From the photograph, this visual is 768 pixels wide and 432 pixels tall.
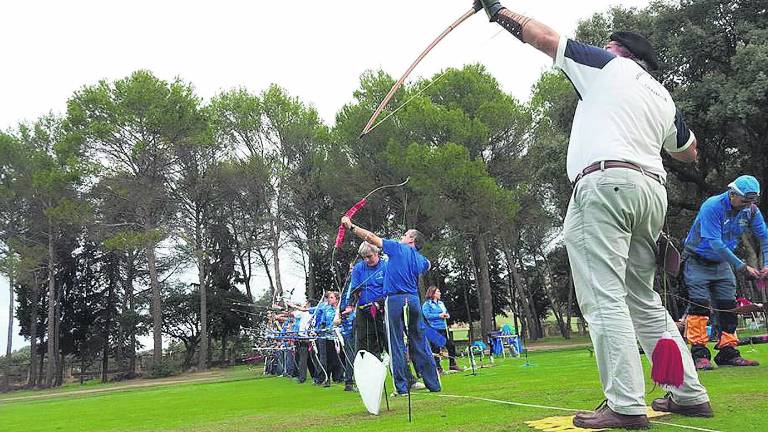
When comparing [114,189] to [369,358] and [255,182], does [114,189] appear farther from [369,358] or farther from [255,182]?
[369,358]

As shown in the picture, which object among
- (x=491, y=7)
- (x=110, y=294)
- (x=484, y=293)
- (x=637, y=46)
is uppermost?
(x=110, y=294)

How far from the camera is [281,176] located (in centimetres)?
3500

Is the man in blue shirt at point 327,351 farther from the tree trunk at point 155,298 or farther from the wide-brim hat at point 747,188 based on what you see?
the tree trunk at point 155,298

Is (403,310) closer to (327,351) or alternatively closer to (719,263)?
(719,263)

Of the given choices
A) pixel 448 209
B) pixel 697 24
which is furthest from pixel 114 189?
pixel 697 24

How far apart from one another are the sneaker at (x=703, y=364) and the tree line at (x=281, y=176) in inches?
635

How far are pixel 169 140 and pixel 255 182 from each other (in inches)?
196

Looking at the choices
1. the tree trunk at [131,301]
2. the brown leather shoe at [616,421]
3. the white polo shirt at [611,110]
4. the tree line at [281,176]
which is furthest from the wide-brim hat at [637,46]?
the tree trunk at [131,301]

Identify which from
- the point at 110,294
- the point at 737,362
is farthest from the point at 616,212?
the point at 110,294

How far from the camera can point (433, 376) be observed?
6426 millimetres

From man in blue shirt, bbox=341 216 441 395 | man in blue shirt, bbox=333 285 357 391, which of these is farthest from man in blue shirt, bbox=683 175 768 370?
man in blue shirt, bbox=333 285 357 391

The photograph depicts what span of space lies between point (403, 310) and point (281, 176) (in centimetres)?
2903

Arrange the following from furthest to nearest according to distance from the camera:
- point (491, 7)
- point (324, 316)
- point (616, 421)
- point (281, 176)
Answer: point (281, 176)
point (324, 316)
point (491, 7)
point (616, 421)

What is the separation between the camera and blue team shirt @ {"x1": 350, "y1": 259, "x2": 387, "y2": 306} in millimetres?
7839
